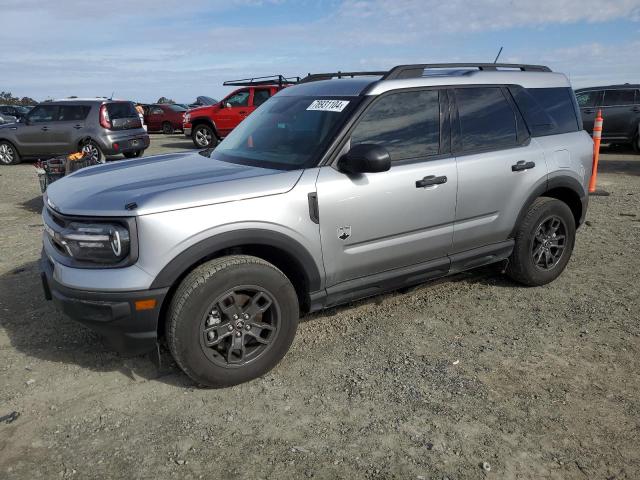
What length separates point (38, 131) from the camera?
520 inches

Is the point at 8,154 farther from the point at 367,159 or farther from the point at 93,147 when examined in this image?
the point at 367,159

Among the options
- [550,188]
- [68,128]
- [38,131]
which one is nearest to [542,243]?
[550,188]

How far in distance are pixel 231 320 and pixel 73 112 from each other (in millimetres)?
11514

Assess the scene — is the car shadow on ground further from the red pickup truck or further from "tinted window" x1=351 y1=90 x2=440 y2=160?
the red pickup truck

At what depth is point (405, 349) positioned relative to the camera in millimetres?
3615

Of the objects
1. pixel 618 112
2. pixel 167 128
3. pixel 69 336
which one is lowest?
pixel 69 336

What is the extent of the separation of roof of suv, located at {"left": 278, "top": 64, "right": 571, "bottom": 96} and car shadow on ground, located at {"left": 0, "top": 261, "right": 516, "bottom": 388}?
1626 mm

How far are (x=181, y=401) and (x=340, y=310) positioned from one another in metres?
1.58

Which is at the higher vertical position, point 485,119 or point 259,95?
point 259,95

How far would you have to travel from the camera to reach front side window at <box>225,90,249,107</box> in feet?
50.4

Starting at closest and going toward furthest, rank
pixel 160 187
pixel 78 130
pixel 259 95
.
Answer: pixel 160 187
pixel 78 130
pixel 259 95

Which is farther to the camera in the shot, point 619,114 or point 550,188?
point 619,114

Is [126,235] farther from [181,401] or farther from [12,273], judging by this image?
[12,273]

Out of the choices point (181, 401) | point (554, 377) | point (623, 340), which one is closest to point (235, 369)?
point (181, 401)
